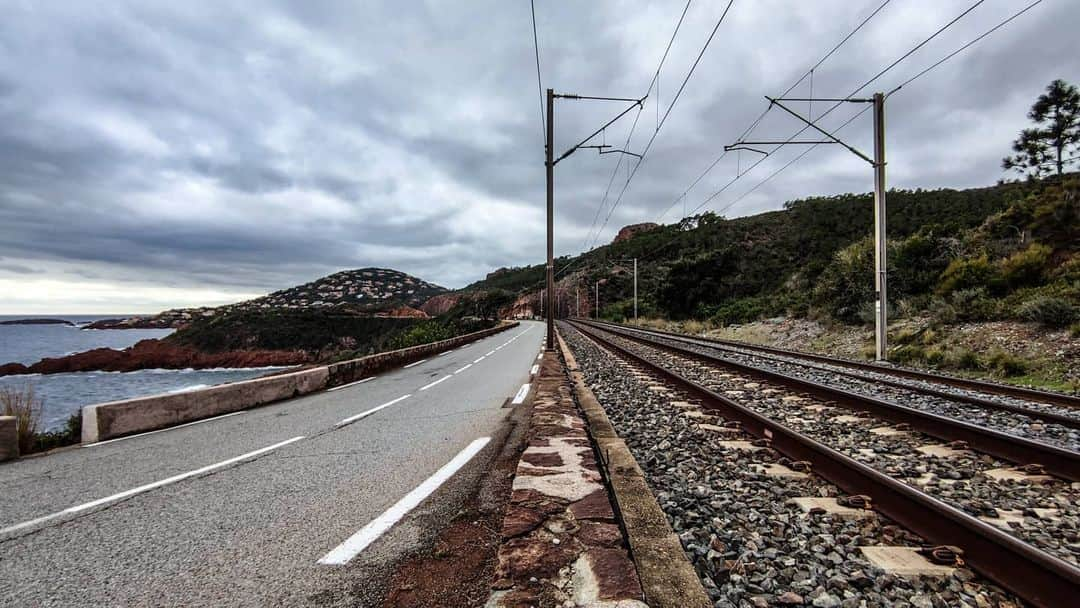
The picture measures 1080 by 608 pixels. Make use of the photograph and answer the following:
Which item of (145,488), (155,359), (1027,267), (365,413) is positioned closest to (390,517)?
(145,488)

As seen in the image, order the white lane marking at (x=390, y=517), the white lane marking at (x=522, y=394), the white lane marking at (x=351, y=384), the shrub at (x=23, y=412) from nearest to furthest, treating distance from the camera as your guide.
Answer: the white lane marking at (x=390, y=517)
the shrub at (x=23, y=412)
the white lane marking at (x=522, y=394)
the white lane marking at (x=351, y=384)

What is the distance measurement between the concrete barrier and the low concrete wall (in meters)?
0.75

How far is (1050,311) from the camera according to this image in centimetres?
Answer: 1080

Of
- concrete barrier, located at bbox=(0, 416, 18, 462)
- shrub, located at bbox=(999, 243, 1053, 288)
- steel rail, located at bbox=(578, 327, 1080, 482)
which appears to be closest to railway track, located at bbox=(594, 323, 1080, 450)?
steel rail, located at bbox=(578, 327, 1080, 482)

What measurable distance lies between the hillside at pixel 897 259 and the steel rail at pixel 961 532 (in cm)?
1225

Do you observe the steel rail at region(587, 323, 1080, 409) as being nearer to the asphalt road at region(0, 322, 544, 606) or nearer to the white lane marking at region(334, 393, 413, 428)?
the asphalt road at region(0, 322, 544, 606)

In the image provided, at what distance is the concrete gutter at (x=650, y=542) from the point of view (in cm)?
171

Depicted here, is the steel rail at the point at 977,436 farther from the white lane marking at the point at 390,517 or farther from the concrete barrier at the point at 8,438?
the concrete barrier at the point at 8,438

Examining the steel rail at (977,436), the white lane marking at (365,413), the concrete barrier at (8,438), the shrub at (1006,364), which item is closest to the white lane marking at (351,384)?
the white lane marking at (365,413)

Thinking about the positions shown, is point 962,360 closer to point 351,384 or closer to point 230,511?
point 230,511

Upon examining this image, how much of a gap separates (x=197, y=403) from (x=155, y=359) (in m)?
49.1

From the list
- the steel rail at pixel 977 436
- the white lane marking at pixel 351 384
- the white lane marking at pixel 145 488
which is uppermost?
the steel rail at pixel 977 436

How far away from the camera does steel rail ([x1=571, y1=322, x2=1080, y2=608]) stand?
1.91 m

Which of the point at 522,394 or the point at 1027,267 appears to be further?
the point at 1027,267
